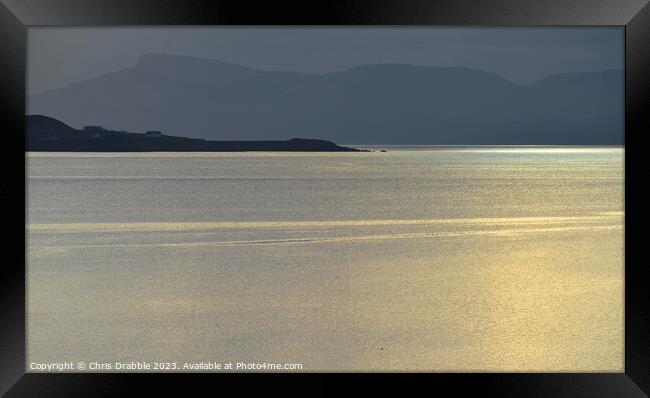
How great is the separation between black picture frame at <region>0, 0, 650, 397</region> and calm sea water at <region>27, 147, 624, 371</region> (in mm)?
805

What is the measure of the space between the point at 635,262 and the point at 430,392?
0.76m

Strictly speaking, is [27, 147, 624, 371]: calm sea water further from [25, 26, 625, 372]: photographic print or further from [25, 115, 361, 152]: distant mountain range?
[25, 115, 361, 152]: distant mountain range

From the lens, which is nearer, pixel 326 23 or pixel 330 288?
pixel 326 23

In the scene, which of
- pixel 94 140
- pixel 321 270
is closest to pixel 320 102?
pixel 94 140

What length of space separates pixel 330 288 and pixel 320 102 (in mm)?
33355

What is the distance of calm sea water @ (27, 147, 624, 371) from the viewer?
11.1 ft

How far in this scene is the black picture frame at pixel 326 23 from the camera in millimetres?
2268

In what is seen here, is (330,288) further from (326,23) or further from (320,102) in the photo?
(320,102)

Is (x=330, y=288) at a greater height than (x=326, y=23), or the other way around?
(x=326, y=23)

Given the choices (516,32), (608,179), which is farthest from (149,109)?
(608,179)

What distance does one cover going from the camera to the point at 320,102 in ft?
123

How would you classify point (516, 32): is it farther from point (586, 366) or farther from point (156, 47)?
point (586, 366)

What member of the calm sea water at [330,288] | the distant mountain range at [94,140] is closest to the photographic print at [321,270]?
the calm sea water at [330,288]

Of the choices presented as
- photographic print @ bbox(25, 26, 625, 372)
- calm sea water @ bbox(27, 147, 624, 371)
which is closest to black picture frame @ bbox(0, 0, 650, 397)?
photographic print @ bbox(25, 26, 625, 372)
